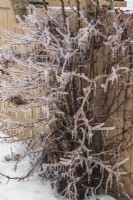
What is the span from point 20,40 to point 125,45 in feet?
3.71

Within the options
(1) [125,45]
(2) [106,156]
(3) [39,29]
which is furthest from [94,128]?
(3) [39,29]

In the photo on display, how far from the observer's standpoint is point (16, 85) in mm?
4453

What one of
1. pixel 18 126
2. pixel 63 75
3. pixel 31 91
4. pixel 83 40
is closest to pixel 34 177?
pixel 18 126

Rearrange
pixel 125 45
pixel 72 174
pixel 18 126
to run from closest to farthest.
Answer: pixel 125 45 < pixel 72 174 < pixel 18 126

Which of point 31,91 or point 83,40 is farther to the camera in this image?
point 31,91

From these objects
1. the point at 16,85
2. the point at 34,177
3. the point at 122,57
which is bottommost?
the point at 34,177

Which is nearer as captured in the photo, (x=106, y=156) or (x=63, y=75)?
(x=63, y=75)

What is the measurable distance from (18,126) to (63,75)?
958mm

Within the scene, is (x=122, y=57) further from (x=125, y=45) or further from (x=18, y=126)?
(x=18, y=126)

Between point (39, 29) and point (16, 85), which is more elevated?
point (39, 29)

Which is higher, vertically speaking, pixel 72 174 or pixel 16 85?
pixel 16 85

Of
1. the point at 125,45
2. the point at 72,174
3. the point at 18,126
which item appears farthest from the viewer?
the point at 18,126

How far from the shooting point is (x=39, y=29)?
14.2 ft

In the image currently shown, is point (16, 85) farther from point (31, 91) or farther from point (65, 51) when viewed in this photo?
point (65, 51)
